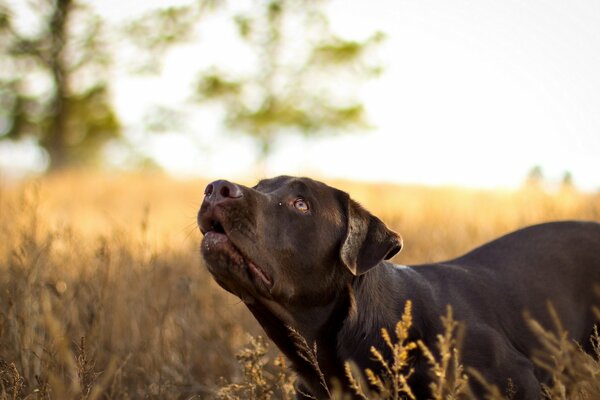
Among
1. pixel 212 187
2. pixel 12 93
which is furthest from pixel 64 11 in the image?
pixel 212 187

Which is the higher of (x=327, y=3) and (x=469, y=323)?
(x=327, y=3)

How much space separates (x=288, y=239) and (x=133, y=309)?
260 cm

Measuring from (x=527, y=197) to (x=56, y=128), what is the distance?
823 inches

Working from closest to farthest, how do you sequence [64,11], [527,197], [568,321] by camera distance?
1. [568,321]
2. [527,197]
3. [64,11]

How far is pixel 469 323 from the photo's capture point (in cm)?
353

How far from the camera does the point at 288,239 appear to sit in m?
3.23

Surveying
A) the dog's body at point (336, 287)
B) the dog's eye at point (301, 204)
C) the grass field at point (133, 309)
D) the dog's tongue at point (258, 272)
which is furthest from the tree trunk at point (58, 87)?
the dog's tongue at point (258, 272)

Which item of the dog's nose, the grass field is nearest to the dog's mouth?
the dog's nose

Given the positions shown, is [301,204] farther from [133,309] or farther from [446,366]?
[133,309]

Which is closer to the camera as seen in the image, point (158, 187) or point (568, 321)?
point (568, 321)

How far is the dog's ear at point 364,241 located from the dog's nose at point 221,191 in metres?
0.61

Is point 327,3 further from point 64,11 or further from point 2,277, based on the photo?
point 2,277

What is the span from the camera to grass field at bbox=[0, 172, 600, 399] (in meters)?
3.37

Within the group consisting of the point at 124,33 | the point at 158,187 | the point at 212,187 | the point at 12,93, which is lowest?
the point at 158,187
